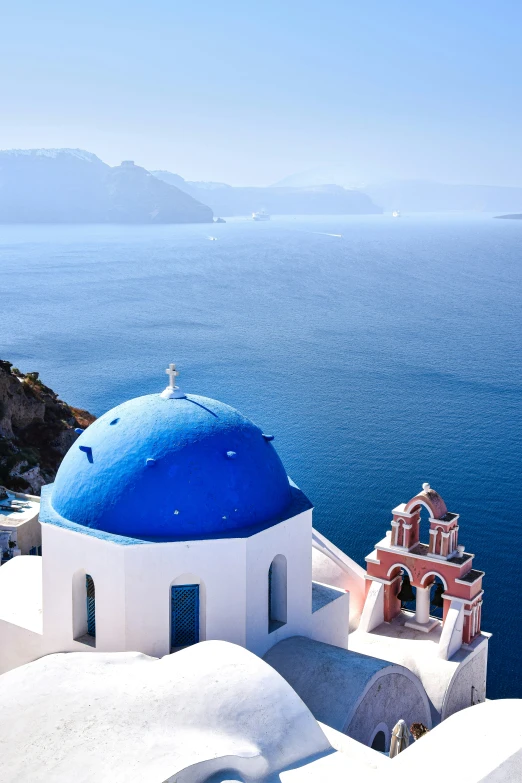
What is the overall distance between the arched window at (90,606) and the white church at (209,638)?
3 centimetres

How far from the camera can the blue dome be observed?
9594 mm

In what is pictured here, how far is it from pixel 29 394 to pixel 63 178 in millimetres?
163920

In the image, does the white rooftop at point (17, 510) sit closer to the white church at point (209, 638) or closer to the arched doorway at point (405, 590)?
the white church at point (209, 638)

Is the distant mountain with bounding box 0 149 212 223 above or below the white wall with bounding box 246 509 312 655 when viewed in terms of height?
above

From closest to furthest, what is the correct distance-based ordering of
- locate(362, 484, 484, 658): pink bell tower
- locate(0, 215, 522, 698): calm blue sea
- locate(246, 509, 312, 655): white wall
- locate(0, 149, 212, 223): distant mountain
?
1. locate(246, 509, 312, 655): white wall
2. locate(362, 484, 484, 658): pink bell tower
3. locate(0, 215, 522, 698): calm blue sea
4. locate(0, 149, 212, 223): distant mountain

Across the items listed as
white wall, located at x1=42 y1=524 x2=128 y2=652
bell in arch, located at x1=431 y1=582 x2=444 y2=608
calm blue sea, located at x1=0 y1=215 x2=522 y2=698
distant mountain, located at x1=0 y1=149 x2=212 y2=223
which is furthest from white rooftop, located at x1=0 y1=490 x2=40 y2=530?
distant mountain, located at x1=0 y1=149 x2=212 y2=223

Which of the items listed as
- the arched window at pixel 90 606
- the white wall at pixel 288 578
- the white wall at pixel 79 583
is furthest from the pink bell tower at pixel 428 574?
the white wall at pixel 79 583

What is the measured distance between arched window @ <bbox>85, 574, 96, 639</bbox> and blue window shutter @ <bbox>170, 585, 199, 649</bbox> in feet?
3.35

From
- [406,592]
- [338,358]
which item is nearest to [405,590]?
[406,592]

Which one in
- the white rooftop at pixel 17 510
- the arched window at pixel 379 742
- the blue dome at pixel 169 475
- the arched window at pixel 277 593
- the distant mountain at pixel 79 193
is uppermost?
the distant mountain at pixel 79 193

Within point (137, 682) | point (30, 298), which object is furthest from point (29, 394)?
point (30, 298)

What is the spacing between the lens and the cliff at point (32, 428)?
2247 cm

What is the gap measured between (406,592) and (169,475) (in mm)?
5808

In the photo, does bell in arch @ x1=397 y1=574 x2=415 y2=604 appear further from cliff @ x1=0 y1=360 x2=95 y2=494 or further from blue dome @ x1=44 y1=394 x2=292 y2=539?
cliff @ x1=0 y1=360 x2=95 y2=494
